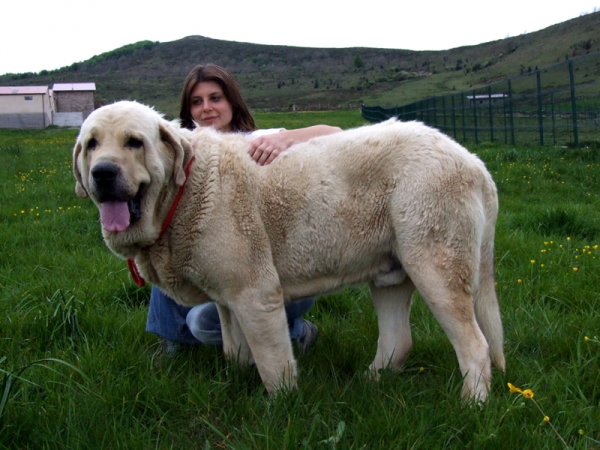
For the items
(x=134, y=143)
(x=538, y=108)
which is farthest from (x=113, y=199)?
(x=538, y=108)

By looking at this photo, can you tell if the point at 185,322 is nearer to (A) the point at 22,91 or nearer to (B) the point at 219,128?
(B) the point at 219,128

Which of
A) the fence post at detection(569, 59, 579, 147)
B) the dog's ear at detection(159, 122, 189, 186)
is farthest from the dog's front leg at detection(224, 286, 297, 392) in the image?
the fence post at detection(569, 59, 579, 147)

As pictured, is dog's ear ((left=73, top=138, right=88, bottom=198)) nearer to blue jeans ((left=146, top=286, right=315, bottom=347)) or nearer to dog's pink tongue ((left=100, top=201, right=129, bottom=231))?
dog's pink tongue ((left=100, top=201, right=129, bottom=231))

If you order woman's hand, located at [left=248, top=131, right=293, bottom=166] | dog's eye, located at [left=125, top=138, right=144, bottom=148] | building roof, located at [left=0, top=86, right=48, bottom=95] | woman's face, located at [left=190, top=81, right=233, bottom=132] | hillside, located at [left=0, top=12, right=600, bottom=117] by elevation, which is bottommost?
woman's hand, located at [left=248, top=131, right=293, bottom=166]

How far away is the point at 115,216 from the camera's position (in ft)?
8.97

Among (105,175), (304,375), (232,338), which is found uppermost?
(105,175)

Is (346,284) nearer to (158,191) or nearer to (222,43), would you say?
(158,191)

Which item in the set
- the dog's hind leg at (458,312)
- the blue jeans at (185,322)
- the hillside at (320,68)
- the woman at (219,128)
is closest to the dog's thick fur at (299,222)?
the dog's hind leg at (458,312)

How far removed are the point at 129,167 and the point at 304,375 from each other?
1388mm

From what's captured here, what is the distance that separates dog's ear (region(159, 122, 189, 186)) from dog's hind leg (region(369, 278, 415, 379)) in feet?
4.17

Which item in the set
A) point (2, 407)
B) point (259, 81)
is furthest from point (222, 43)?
point (2, 407)

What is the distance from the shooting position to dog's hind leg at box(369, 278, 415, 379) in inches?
126

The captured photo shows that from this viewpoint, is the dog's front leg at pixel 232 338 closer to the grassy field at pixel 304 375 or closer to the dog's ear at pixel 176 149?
the grassy field at pixel 304 375

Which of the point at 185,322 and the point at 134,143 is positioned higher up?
the point at 134,143
